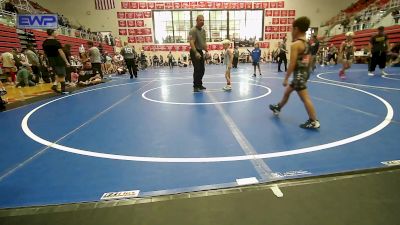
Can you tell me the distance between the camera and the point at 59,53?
25.8ft

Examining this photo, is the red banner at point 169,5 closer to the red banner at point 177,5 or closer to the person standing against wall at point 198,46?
the red banner at point 177,5

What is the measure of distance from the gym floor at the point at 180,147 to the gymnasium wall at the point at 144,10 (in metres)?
26.3

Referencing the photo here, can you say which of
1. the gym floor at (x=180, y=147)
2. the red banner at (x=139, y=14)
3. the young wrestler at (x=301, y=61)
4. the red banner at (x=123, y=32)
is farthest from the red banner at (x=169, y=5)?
the young wrestler at (x=301, y=61)

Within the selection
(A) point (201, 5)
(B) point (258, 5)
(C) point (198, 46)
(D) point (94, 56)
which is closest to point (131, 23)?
(A) point (201, 5)

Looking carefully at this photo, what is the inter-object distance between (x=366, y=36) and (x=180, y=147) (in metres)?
23.2

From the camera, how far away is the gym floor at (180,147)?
219 cm

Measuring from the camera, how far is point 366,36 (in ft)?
66.7

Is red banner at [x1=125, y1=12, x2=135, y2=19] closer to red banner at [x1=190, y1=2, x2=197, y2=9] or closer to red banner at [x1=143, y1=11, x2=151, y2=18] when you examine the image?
red banner at [x1=143, y1=11, x2=151, y2=18]

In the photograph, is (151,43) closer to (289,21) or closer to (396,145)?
(289,21)

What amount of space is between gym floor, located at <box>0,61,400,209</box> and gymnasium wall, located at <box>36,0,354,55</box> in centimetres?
2627

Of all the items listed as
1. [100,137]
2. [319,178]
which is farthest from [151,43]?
[319,178]

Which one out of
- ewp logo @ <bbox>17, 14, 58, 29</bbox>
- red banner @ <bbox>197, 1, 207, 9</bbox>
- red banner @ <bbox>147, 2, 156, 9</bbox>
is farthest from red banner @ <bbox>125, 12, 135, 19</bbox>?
ewp logo @ <bbox>17, 14, 58, 29</bbox>

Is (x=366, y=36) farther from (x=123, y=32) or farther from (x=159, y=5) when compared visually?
(x=123, y=32)

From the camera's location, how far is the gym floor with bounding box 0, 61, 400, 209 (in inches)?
86.1
